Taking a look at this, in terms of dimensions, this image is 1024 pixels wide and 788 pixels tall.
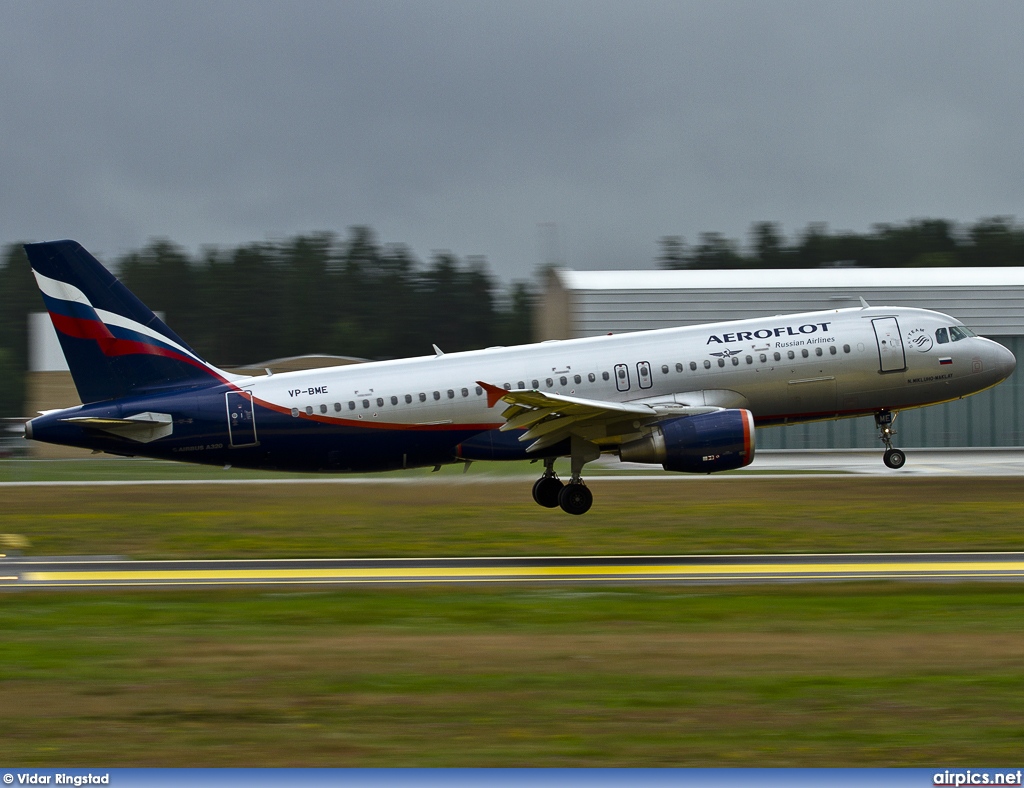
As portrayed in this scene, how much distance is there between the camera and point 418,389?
24094 millimetres

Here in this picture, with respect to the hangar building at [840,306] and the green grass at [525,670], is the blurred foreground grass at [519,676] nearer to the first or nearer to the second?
the green grass at [525,670]

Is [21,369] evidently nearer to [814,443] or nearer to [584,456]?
[814,443]

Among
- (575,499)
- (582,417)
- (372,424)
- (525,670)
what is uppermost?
(372,424)

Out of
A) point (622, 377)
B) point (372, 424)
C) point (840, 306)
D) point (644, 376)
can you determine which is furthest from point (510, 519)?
point (840, 306)

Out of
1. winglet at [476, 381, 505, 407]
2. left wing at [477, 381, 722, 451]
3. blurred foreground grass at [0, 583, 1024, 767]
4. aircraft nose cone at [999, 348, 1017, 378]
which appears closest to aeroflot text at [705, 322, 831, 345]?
left wing at [477, 381, 722, 451]

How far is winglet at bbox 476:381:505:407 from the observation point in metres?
21.4

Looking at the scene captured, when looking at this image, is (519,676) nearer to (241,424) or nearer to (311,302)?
(241,424)

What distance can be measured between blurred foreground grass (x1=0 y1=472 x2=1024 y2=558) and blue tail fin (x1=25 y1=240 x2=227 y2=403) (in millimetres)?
3313

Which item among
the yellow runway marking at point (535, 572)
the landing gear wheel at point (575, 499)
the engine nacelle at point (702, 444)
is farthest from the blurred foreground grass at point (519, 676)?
the landing gear wheel at point (575, 499)

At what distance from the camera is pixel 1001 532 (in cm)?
2338

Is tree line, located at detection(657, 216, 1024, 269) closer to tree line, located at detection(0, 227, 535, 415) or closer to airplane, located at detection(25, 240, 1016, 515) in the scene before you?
tree line, located at detection(0, 227, 535, 415)

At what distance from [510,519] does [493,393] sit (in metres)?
5.07

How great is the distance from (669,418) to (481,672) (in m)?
11.3

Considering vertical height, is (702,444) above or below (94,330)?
below
